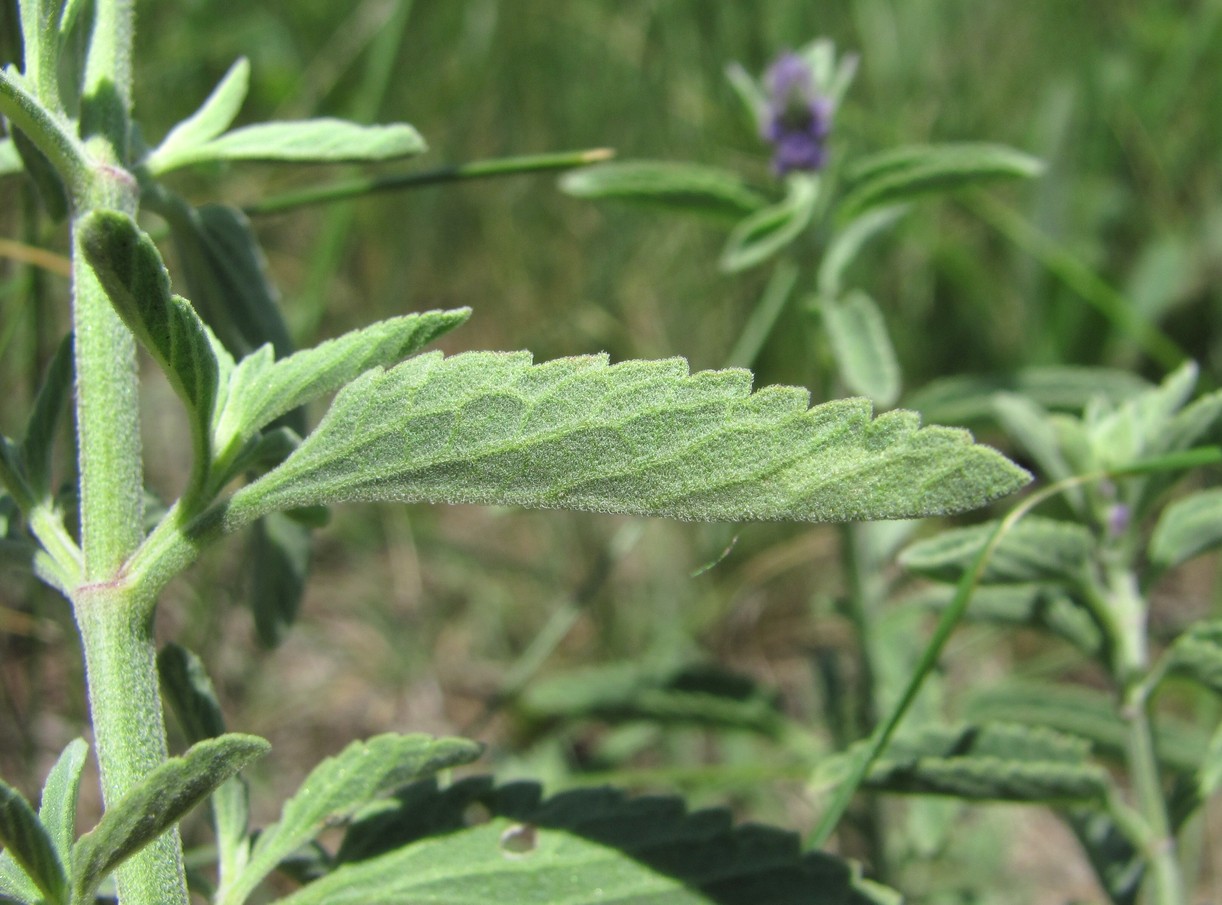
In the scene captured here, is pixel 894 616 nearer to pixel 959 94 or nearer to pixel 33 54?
pixel 33 54

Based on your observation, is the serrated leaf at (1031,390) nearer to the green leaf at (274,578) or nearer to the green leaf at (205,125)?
the green leaf at (274,578)

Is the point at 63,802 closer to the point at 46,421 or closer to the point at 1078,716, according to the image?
the point at 46,421

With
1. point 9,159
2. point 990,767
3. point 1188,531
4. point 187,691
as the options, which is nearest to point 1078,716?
point 1188,531

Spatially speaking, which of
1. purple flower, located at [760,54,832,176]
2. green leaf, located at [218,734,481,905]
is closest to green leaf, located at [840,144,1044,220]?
purple flower, located at [760,54,832,176]

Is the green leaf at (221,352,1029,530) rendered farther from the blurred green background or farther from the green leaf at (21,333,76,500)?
the blurred green background

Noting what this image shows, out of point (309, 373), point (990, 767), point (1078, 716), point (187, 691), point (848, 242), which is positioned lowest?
point (1078, 716)

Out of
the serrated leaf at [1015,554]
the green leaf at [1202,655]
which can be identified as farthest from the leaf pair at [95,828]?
the green leaf at [1202,655]
